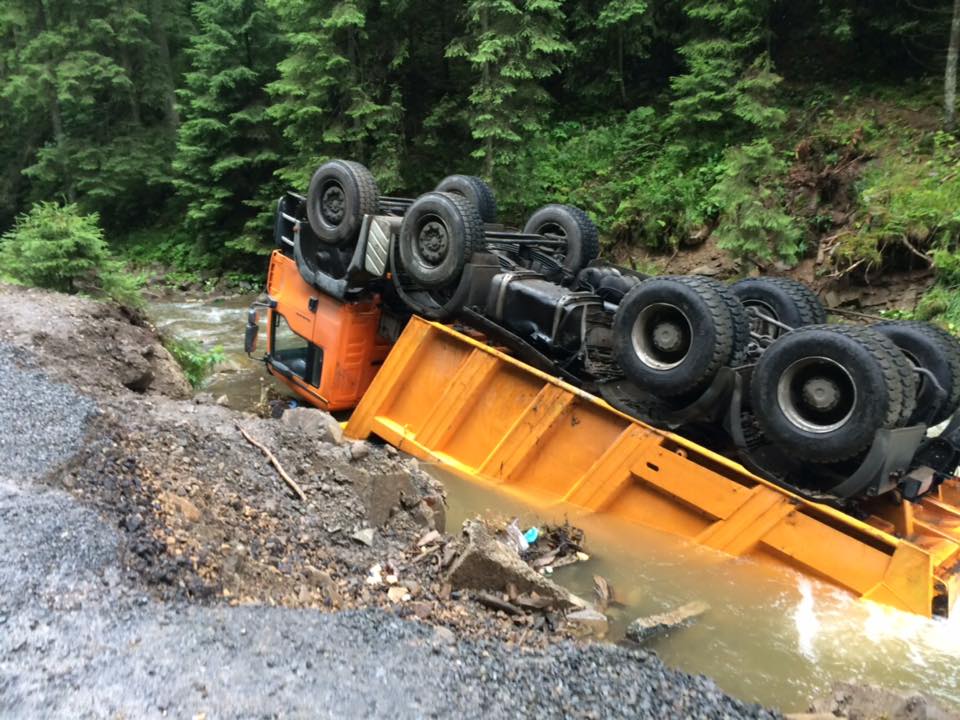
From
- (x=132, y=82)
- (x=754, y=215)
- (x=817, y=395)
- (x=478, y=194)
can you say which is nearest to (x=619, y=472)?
(x=817, y=395)

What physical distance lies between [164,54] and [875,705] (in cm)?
2537

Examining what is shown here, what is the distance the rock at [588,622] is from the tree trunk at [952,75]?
1105 cm

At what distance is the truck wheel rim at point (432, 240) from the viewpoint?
6074 millimetres

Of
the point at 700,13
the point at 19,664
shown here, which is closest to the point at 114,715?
the point at 19,664

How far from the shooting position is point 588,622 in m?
3.51

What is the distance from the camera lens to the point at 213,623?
8.25ft

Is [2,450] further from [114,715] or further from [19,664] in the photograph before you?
[114,715]

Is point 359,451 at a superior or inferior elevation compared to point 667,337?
inferior

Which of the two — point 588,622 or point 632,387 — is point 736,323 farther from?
point 588,622

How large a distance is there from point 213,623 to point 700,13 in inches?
513

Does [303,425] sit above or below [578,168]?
below

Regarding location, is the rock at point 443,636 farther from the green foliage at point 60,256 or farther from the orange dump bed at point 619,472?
the green foliage at point 60,256

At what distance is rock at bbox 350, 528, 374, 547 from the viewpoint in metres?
3.61

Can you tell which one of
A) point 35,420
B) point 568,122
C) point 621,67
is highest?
point 621,67
